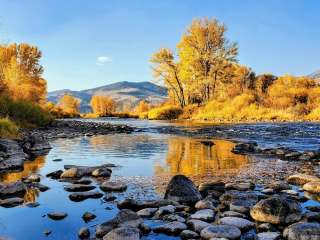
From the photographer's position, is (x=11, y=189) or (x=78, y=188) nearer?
(x=11, y=189)

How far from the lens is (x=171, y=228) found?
4.46m

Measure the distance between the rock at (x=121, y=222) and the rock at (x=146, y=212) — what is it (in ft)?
0.81

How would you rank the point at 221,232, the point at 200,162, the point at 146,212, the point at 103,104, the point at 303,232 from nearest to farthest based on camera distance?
the point at 303,232 → the point at 221,232 → the point at 146,212 → the point at 200,162 → the point at 103,104

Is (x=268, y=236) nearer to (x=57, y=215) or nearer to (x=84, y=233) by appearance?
(x=84, y=233)

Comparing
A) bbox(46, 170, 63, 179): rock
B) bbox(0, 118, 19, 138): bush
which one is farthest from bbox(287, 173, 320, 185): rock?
bbox(0, 118, 19, 138): bush

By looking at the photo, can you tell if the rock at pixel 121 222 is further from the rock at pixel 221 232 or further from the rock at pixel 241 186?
the rock at pixel 241 186

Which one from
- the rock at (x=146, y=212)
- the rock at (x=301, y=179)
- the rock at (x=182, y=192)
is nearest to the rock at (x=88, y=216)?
the rock at (x=146, y=212)

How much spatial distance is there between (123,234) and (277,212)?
203cm

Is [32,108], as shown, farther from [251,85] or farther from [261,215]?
[251,85]

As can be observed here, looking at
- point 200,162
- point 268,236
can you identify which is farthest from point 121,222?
point 200,162

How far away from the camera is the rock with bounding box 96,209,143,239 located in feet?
14.4

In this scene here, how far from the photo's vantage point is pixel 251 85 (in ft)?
149

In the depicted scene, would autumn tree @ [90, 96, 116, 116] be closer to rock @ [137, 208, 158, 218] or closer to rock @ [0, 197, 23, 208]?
rock @ [0, 197, 23, 208]

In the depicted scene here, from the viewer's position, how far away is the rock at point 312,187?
20.9 ft
